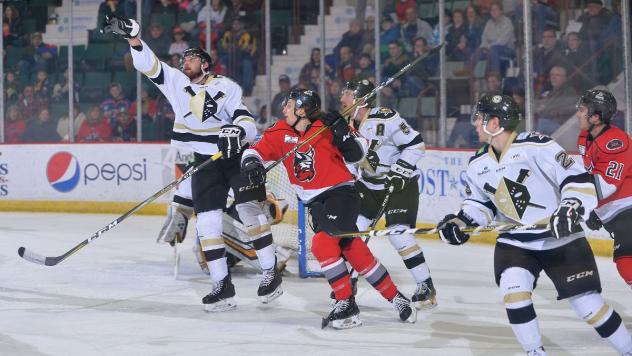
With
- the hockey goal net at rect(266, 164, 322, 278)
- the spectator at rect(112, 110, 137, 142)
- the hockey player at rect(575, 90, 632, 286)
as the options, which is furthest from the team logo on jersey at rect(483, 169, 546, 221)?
the spectator at rect(112, 110, 137, 142)

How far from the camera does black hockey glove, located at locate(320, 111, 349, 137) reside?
498 centimetres

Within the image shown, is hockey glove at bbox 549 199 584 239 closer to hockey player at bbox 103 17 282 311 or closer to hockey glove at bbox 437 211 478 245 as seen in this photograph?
hockey glove at bbox 437 211 478 245

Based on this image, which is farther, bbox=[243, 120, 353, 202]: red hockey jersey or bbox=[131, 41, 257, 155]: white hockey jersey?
bbox=[131, 41, 257, 155]: white hockey jersey

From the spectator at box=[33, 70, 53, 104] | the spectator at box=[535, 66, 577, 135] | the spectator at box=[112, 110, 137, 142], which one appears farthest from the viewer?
the spectator at box=[33, 70, 53, 104]

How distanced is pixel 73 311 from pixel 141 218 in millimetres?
4199

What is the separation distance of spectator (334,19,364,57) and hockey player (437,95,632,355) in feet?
16.9

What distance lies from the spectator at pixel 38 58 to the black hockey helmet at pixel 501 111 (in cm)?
715

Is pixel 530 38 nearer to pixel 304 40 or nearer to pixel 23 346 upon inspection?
pixel 304 40

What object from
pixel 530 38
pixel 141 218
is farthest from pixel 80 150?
pixel 530 38

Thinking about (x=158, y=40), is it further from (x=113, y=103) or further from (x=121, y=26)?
(x=121, y=26)

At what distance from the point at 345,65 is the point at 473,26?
1.20m

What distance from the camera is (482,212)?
412cm

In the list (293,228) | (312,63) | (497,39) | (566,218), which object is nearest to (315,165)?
(566,218)

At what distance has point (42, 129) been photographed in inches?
406
